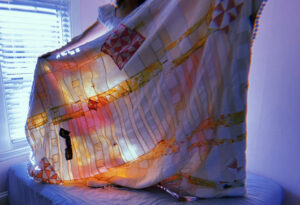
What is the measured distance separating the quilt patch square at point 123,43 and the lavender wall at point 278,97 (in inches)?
25.5

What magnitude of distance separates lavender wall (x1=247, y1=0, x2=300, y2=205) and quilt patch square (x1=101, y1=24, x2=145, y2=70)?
647 millimetres

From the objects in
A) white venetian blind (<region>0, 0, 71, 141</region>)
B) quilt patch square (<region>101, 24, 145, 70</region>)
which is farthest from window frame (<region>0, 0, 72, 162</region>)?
quilt patch square (<region>101, 24, 145, 70</region>)

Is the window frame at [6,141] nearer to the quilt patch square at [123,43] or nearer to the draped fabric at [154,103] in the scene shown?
the draped fabric at [154,103]

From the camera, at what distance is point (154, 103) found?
93cm

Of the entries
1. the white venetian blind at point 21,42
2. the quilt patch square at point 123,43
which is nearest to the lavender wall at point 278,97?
the quilt patch square at point 123,43

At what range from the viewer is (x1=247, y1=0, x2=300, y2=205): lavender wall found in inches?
39.4

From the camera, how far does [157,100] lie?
0.92 m

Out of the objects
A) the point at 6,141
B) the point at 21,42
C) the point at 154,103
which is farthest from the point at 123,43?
the point at 6,141

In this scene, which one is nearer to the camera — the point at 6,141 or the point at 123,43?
the point at 123,43

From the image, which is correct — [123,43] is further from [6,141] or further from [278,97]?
[6,141]

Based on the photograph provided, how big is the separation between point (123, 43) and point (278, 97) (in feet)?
2.70

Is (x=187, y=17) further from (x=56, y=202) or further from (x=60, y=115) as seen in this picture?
(x=56, y=202)

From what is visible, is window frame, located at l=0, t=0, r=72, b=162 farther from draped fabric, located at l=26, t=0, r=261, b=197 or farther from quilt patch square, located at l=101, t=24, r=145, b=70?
quilt patch square, located at l=101, t=24, r=145, b=70

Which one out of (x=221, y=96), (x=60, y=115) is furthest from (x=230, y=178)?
(x=60, y=115)
